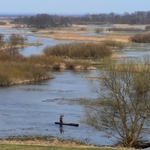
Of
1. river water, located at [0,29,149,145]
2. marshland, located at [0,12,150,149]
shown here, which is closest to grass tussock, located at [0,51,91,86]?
marshland, located at [0,12,150,149]

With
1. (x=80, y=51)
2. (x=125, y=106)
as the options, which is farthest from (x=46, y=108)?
(x=80, y=51)

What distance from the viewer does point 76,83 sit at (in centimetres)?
Result: 4178

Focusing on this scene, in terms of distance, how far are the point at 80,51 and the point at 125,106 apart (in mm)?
41345

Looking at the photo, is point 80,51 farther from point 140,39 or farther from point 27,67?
point 140,39

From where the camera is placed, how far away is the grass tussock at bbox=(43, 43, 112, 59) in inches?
2440

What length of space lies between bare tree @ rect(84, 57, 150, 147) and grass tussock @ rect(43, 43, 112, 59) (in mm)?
39452

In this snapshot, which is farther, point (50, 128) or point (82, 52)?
point (82, 52)

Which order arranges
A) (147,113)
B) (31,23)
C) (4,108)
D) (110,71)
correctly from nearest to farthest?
1. (147,113)
2. (110,71)
3. (4,108)
4. (31,23)

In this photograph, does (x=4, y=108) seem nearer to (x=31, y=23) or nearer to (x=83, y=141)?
(x=83, y=141)

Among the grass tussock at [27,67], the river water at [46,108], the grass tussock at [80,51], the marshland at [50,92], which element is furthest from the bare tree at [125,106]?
the grass tussock at [80,51]

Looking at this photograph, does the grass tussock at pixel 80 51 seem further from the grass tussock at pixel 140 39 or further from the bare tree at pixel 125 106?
the bare tree at pixel 125 106

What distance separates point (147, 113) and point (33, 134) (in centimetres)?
639

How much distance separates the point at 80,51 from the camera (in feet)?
205

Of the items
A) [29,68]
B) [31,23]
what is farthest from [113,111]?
[31,23]
